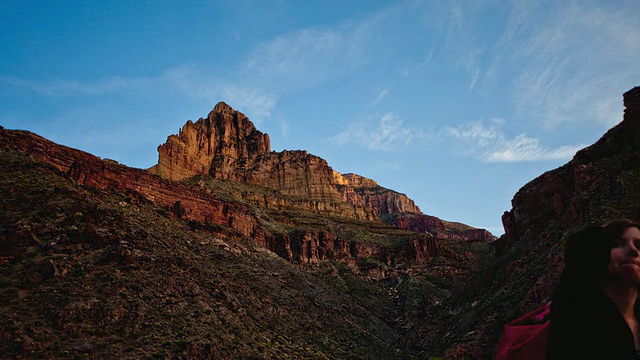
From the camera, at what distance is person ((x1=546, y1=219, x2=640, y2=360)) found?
94.1 inches

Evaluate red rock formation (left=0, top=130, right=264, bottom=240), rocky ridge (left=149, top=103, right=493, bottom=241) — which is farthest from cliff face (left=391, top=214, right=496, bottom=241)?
red rock formation (left=0, top=130, right=264, bottom=240)

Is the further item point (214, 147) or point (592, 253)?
point (214, 147)

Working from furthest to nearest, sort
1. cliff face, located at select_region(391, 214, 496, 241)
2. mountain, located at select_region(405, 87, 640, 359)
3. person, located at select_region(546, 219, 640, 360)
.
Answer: cliff face, located at select_region(391, 214, 496, 241) < mountain, located at select_region(405, 87, 640, 359) < person, located at select_region(546, 219, 640, 360)

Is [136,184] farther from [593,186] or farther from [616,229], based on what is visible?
[616,229]

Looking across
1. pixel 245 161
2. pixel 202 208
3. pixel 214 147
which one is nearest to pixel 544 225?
pixel 202 208

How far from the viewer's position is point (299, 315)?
44500mm

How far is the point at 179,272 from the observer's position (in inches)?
1420

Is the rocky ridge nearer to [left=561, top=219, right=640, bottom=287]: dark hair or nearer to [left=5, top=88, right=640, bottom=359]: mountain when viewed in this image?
[left=5, top=88, right=640, bottom=359]: mountain

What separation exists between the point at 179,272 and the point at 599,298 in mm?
37313

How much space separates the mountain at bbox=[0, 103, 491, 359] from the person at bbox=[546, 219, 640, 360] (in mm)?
24883

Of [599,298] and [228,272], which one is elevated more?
[228,272]

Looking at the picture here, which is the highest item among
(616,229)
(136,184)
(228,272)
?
(136,184)

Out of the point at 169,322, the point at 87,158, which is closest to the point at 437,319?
the point at 169,322

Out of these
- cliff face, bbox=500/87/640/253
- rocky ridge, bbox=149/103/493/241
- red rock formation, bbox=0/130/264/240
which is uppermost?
rocky ridge, bbox=149/103/493/241
